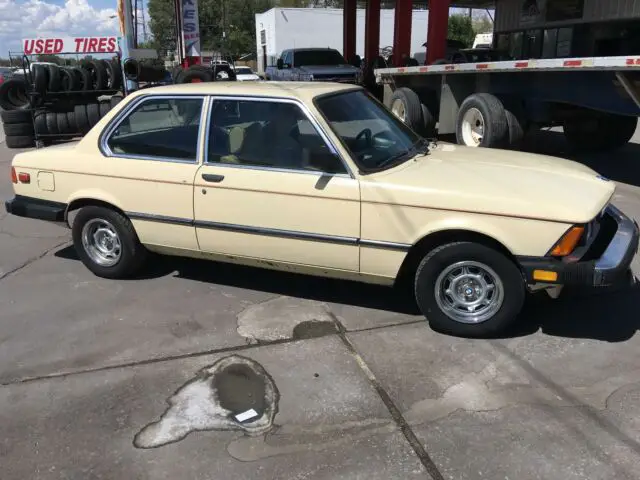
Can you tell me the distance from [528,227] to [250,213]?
182 cm

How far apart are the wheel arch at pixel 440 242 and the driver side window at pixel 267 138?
28.6 inches

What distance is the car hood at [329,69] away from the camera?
17828 mm

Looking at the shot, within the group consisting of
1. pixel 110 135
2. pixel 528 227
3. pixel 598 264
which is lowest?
pixel 598 264

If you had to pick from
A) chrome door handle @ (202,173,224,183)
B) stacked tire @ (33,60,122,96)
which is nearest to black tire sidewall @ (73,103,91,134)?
stacked tire @ (33,60,122,96)

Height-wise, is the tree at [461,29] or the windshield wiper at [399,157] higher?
the tree at [461,29]

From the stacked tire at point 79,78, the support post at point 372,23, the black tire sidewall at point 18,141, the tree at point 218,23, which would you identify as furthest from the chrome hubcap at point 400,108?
the tree at point 218,23

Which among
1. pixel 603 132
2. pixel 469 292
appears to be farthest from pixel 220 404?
pixel 603 132

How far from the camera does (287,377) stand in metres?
3.41

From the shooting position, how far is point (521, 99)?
341 inches

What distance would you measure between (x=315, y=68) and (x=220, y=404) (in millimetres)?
16851

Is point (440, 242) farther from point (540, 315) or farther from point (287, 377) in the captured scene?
point (287, 377)

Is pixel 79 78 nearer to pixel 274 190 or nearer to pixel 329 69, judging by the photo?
pixel 329 69

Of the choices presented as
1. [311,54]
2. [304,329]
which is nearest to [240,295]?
[304,329]

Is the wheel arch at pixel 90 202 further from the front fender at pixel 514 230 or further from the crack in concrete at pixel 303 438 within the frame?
the front fender at pixel 514 230
